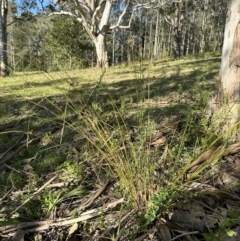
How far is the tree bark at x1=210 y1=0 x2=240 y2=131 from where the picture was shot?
6.80 feet

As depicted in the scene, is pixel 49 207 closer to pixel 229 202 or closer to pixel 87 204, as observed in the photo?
pixel 87 204

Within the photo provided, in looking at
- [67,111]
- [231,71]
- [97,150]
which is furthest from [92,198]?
[67,111]

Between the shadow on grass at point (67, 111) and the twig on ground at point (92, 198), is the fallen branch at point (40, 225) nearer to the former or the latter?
the twig on ground at point (92, 198)

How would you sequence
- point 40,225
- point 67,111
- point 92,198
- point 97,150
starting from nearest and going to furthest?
point 40,225 → point 92,198 → point 97,150 → point 67,111

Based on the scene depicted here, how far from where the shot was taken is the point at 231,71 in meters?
2.15

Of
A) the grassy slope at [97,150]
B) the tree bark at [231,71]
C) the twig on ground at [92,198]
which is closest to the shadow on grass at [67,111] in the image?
the grassy slope at [97,150]

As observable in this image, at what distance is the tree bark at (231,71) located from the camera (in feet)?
6.80

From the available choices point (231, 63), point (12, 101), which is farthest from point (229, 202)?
point (12, 101)

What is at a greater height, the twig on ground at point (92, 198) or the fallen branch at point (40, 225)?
the twig on ground at point (92, 198)

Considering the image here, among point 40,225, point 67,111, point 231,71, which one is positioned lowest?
point 40,225

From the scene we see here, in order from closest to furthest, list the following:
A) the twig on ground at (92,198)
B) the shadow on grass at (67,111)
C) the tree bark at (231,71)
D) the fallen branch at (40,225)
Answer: the fallen branch at (40,225), the twig on ground at (92,198), the tree bark at (231,71), the shadow on grass at (67,111)

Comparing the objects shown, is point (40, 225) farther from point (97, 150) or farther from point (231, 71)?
point (231, 71)

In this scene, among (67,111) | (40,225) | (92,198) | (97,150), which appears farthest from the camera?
(67,111)

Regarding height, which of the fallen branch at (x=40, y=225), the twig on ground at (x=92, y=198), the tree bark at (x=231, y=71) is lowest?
the fallen branch at (x=40, y=225)
